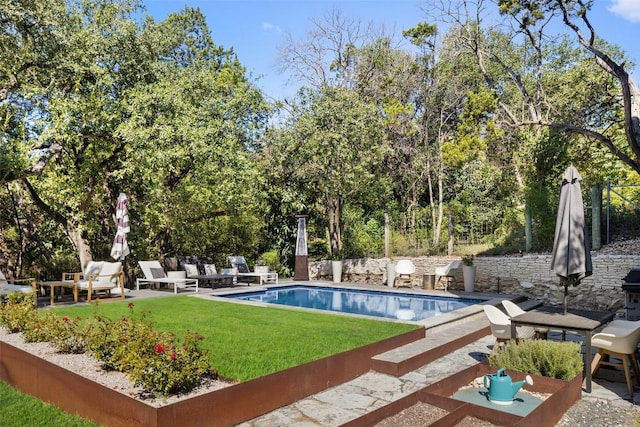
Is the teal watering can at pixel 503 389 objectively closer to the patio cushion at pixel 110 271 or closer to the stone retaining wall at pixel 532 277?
the stone retaining wall at pixel 532 277

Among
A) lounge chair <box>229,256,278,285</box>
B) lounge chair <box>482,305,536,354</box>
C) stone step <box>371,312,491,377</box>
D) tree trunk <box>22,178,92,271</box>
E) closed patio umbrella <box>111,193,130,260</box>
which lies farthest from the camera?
lounge chair <box>229,256,278,285</box>

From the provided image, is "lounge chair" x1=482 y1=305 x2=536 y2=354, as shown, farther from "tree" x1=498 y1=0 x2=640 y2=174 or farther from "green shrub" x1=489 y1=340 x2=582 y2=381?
"tree" x1=498 y1=0 x2=640 y2=174

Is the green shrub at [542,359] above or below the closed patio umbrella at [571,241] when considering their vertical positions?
below

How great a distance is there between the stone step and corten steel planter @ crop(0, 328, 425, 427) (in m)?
0.38

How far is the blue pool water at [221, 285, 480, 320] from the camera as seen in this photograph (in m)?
11.1

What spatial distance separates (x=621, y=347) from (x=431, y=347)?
2.39 m

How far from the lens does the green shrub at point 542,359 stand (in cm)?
539

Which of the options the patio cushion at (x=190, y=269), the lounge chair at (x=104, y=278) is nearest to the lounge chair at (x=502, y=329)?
the lounge chair at (x=104, y=278)

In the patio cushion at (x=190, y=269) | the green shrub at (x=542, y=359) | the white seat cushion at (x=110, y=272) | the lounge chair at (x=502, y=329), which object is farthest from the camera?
the patio cushion at (x=190, y=269)

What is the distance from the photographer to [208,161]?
1296cm

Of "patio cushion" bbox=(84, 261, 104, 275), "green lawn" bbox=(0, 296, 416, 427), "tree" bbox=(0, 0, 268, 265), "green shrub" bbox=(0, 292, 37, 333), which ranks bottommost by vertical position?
"green lawn" bbox=(0, 296, 416, 427)

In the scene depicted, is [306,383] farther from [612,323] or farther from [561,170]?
[561,170]

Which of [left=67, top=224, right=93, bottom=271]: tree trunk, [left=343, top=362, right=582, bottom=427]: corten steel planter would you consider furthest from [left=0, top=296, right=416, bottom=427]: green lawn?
[left=67, top=224, right=93, bottom=271]: tree trunk

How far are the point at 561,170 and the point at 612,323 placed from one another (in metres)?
9.14
